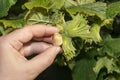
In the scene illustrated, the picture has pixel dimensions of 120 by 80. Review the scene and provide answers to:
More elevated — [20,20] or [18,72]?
[20,20]

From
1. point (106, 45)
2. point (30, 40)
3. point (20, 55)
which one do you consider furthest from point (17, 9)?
point (106, 45)

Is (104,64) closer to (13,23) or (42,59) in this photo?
(42,59)

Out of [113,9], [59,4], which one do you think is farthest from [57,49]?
[113,9]

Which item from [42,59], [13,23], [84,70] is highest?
[13,23]

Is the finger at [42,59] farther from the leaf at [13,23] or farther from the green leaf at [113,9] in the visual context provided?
the green leaf at [113,9]

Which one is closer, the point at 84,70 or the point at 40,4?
the point at 40,4

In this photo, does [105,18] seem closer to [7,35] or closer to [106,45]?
[106,45]

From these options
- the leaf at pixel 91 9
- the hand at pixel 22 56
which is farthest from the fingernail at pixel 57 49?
the leaf at pixel 91 9
